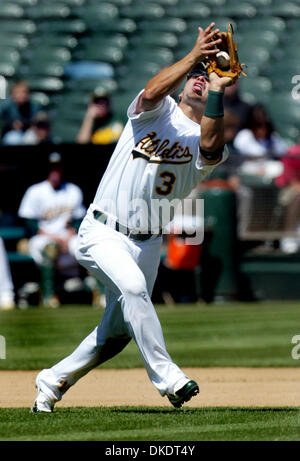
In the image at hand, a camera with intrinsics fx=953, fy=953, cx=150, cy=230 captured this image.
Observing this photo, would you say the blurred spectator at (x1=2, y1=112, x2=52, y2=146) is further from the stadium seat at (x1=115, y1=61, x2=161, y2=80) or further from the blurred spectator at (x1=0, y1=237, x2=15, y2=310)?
the stadium seat at (x1=115, y1=61, x2=161, y2=80)

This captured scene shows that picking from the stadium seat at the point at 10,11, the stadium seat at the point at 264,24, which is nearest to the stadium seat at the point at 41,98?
the stadium seat at the point at 10,11

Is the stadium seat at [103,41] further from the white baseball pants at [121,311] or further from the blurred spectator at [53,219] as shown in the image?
the white baseball pants at [121,311]

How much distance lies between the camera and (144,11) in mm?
17969

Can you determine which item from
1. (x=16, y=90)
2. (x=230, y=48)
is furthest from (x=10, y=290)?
(x=230, y=48)

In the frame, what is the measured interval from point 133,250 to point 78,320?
5.54m

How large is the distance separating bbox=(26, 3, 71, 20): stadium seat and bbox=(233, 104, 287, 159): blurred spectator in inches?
263

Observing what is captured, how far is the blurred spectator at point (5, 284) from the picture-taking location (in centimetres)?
1145

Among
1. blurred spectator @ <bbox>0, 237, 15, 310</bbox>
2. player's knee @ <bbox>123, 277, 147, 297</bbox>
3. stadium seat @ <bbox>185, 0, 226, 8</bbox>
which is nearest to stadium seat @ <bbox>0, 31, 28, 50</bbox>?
stadium seat @ <bbox>185, 0, 226, 8</bbox>

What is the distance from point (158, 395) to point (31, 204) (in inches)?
253

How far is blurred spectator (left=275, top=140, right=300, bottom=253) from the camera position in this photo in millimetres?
12047

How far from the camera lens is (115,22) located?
710 inches

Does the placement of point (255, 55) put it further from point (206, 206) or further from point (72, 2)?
point (206, 206)

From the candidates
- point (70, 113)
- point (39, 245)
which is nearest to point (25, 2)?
point (70, 113)

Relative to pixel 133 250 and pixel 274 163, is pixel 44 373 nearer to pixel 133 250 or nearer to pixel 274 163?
pixel 133 250
